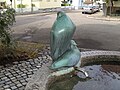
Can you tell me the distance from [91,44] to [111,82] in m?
6.22

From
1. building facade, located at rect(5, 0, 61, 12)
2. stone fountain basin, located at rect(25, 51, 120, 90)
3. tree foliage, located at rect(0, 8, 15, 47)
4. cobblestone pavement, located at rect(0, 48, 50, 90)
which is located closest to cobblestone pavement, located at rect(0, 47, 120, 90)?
cobblestone pavement, located at rect(0, 48, 50, 90)

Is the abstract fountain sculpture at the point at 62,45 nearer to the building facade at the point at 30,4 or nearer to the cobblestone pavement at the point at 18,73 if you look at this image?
the cobblestone pavement at the point at 18,73

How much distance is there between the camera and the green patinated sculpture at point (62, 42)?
22.2 feet

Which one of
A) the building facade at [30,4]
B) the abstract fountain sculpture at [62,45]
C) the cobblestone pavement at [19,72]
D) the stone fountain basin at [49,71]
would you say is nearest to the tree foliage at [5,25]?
the cobblestone pavement at [19,72]

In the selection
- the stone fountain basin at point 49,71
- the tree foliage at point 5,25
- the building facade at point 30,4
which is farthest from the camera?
the building facade at point 30,4

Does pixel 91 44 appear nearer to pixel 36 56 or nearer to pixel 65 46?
pixel 36 56

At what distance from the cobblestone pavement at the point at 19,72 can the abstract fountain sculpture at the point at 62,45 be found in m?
0.96

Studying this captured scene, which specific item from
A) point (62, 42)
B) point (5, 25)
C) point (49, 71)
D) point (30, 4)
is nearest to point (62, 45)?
point (62, 42)

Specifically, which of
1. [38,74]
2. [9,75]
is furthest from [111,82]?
[9,75]

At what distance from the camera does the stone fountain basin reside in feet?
19.7

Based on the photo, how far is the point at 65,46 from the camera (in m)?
7.03

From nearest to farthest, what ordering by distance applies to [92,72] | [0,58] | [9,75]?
[9,75]
[92,72]
[0,58]

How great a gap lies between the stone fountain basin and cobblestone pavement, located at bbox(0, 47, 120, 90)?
0.20m

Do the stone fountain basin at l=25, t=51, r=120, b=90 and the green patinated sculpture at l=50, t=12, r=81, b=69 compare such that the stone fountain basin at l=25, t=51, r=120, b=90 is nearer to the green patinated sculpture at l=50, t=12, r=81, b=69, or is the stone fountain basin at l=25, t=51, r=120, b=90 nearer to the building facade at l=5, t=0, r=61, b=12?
the green patinated sculpture at l=50, t=12, r=81, b=69
